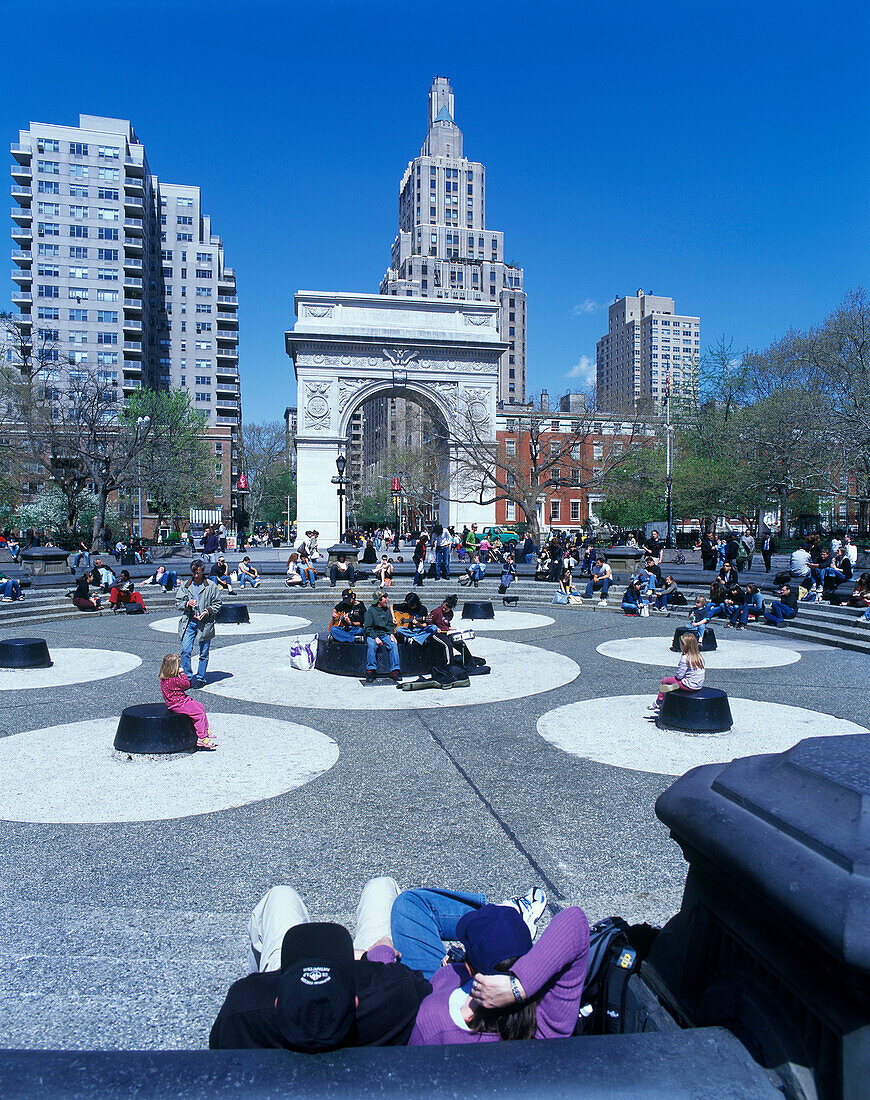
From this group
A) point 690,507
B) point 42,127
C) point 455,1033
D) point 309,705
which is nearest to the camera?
point 455,1033

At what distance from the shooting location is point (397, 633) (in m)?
10.6

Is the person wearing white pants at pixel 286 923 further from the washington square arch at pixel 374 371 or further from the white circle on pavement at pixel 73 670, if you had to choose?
the washington square arch at pixel 374 371

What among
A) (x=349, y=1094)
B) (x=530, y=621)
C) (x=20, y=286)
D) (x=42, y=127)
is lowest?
(x=530, y=621)

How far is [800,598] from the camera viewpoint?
737 inches

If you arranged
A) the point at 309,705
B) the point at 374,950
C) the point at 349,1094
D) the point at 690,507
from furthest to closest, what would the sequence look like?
the point at 690,507
the point at 309,705
the point at 374,950
the point at 349,1094

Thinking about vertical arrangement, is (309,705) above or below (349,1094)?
below

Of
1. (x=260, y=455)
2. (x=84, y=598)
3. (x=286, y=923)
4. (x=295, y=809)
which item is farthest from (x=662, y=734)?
(x=260, y=455)

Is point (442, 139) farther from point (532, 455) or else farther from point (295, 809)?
point (295, 809)

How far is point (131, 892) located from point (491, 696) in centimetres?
573

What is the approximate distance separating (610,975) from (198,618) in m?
8.37

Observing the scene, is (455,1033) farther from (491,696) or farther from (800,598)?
(800,598)

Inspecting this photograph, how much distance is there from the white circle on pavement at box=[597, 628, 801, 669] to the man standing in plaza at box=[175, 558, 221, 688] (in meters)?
6.62

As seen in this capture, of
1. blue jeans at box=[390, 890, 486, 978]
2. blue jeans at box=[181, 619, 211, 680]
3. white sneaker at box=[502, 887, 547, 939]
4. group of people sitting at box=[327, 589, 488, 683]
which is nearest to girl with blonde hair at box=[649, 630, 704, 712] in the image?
group of people sitting at box=[327, 589, 488, 683]

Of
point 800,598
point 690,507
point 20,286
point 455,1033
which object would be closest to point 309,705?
point 455,1033
